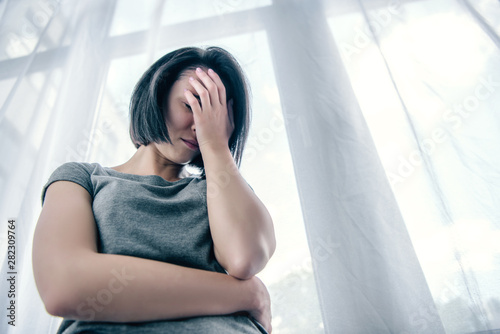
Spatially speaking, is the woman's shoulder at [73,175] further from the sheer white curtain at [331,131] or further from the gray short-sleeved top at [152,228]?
the sheer white curtain at [331,131]

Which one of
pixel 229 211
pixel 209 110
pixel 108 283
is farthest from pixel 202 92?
pixel 108 283

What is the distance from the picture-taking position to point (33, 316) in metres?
0.78

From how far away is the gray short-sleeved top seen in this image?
1.32 ft

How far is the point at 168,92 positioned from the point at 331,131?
0.49 meters

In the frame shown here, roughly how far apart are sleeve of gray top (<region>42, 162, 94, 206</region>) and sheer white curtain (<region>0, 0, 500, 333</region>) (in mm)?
423

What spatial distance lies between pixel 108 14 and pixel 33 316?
3.62ft

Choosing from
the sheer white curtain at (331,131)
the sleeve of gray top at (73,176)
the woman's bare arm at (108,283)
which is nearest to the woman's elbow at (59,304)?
the woman's bare arm at (108,283)

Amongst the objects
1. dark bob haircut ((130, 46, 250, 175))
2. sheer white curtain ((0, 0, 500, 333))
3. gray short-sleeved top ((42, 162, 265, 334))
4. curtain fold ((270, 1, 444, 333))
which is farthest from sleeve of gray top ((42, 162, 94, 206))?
curtain fold ((270, 1, 444, 333))

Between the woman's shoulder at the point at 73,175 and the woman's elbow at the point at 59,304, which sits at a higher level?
the woman's shoulder at the point at 73,175

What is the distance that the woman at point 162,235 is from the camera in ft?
1.28

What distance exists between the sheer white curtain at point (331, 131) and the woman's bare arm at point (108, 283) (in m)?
0.37

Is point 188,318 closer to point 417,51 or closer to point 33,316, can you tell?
point 33,316

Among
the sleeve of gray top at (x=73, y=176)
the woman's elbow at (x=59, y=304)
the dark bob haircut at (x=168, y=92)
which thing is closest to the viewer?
the woman's elbow at (x=59, y=304)

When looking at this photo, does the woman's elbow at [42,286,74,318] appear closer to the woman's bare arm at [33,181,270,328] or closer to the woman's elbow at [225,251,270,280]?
the woman's bare arm at [33,181,270,328]
